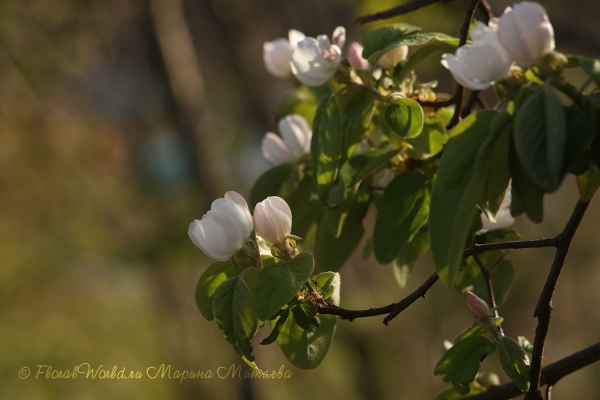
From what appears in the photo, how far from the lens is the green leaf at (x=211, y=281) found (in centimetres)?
52

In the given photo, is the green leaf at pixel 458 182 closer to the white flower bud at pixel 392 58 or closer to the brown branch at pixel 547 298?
the brown branch at pixel 547 298

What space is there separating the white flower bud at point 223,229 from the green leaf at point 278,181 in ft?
0.59

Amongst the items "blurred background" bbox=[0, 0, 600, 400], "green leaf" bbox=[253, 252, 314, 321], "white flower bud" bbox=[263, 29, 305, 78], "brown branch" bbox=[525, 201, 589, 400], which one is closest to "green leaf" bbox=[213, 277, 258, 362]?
"green leaf" bbox=[253, 252, 314, 321]

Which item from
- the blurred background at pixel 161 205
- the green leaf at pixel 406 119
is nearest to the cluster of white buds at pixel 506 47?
the green leaf at pixel 406 119

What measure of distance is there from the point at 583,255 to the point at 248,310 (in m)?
3.14

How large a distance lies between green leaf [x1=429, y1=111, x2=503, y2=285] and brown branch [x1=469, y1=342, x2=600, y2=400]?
10.2 inches

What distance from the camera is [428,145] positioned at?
0.62 m

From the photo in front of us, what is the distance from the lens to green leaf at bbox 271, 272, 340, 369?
517mm

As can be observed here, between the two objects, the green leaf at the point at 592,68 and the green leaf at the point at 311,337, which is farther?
the green leaf at the point at 311,337

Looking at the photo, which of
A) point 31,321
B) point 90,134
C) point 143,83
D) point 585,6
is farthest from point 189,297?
point 585,6

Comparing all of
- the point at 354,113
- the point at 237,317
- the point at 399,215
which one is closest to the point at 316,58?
the point at 354,113

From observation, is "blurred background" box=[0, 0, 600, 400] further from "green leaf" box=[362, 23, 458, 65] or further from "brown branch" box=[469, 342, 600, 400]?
"green leaf" box=[362, 23, 458, 65]

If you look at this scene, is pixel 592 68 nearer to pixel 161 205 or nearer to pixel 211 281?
pixel 211 281

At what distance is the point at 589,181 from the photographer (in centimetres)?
45
